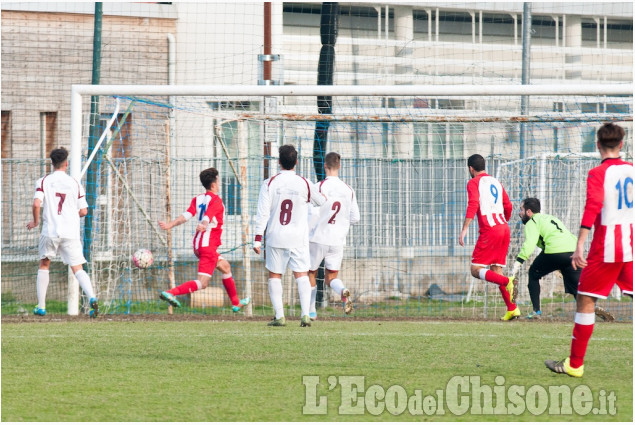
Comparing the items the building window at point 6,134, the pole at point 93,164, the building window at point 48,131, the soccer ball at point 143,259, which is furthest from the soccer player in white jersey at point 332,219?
the building window at point 6,134

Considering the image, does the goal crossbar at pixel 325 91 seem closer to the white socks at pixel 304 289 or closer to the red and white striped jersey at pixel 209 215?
the red and white striped jersey at pixel 209 215

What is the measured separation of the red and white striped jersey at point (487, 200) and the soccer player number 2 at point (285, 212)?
2.22 m

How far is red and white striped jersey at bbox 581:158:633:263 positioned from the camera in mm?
6223

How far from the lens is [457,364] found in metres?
7.29

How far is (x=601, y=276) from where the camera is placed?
6.35m

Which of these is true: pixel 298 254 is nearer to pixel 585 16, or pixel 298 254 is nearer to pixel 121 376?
pixel 121 376

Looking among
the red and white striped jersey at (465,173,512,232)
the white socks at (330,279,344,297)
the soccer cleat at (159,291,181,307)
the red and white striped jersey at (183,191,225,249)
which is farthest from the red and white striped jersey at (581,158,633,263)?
the soccer cleat at (159,291,181,307)

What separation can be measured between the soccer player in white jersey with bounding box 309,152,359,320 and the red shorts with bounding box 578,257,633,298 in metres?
4.97

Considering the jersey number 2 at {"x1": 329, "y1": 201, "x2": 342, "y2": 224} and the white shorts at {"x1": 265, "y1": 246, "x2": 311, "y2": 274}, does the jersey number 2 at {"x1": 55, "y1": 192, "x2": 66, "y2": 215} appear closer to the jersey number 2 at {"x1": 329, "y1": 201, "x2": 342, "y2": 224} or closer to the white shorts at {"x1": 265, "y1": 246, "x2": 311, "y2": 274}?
the white shorts at {"x1": 265, "y1": 246, "x2": 311, "y2": 274}

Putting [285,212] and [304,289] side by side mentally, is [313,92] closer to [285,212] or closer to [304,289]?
[285,212]

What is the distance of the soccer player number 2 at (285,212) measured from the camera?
975 centimetres

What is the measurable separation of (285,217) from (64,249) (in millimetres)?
3106

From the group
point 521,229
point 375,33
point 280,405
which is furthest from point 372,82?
point 280,405

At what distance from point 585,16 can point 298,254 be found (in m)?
13.8
